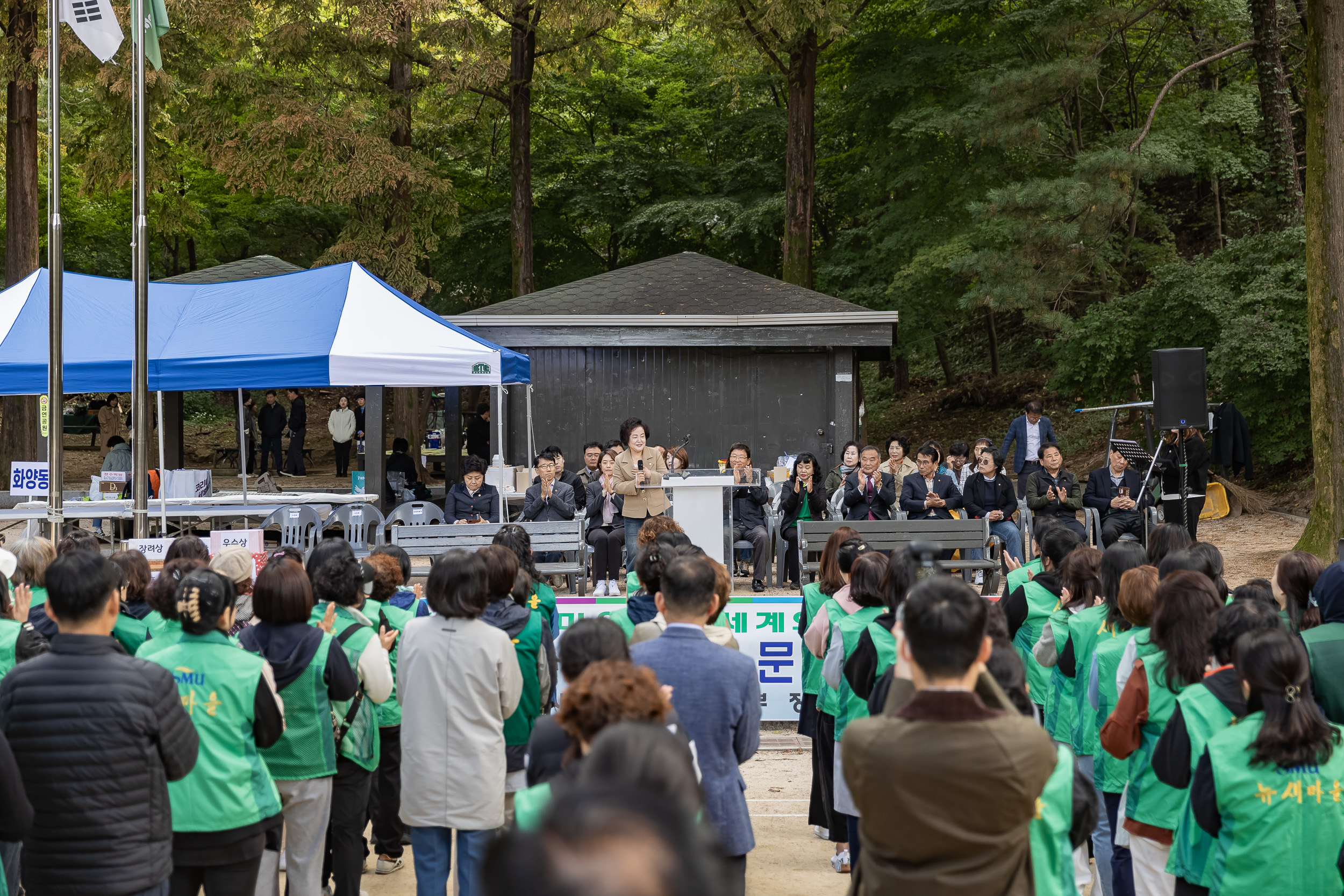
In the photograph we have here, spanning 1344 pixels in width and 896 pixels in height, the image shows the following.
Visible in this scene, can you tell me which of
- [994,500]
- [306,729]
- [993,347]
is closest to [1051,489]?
[994,500]

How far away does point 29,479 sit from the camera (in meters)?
10.4

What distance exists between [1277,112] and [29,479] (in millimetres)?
19933

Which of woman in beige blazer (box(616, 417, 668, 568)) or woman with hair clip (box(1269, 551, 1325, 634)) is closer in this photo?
woman with hair clip (box(1269, 551, 1325, 634))

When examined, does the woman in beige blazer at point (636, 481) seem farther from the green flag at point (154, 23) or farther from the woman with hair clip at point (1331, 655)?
the woman with hair clip at point (1331, 655)

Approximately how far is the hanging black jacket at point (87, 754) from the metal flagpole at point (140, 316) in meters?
5.38

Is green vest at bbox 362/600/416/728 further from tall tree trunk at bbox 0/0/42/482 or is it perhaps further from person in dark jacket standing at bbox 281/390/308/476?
person in dark jacket standing at bbox 281/390/308/476

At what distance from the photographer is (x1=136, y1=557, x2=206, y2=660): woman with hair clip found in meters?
4.16

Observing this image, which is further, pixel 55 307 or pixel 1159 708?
pixel 55 307

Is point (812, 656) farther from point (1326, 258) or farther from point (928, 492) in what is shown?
point (1326, 258)

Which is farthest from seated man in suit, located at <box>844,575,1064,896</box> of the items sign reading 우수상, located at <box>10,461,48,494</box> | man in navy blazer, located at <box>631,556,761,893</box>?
sign reading 우수상, located at <box>10,461,48,494</box>

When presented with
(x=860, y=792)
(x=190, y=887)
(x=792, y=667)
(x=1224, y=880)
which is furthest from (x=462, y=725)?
(x=792, y=667)

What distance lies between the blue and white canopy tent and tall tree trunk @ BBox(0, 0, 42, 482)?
296 inches

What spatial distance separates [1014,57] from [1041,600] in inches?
672

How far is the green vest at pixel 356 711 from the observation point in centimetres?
464
